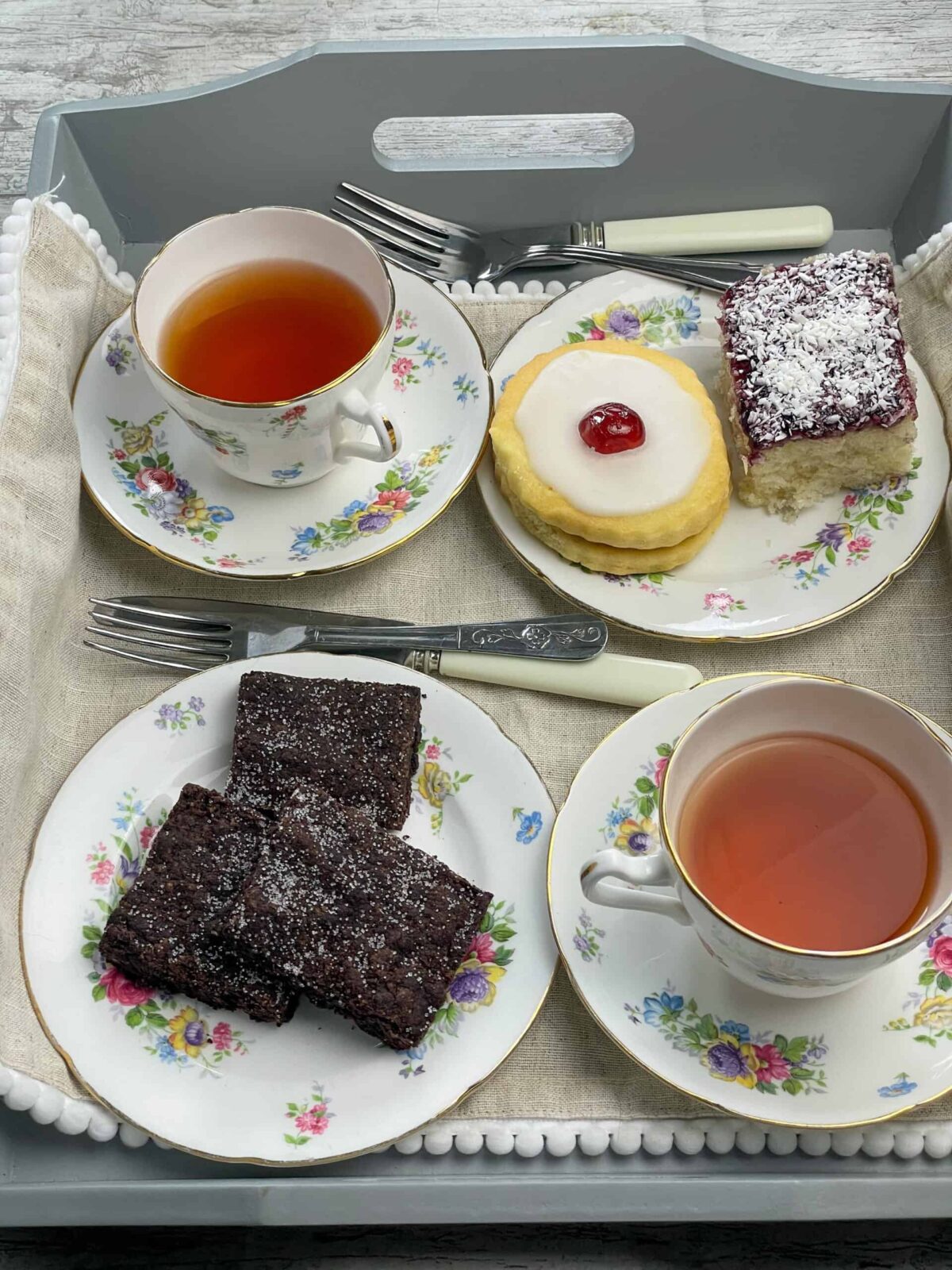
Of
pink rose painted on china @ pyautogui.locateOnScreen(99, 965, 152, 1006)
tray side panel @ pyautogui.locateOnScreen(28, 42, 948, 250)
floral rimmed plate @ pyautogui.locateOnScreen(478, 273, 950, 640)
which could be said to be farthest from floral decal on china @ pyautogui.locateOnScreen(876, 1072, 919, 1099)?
tray side panel @ pyautogui.locateOnScreen(28, 42, 948, 250)

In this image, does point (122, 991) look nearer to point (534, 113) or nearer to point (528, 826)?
point (528, 826)

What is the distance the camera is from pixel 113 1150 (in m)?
1.18

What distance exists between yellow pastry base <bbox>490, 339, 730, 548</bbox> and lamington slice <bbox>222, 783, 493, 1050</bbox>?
410mm

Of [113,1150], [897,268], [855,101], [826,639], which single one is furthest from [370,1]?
[113,1150]

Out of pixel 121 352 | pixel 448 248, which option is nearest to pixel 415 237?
pixel 448 248

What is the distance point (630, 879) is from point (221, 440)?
673 mm

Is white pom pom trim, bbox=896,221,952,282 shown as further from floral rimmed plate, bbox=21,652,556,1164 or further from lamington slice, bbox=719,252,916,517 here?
floral rimmed plate, bbox=21,652,556,1164

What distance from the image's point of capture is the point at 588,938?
46.3 inches

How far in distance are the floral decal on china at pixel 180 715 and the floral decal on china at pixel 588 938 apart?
46 centimetres

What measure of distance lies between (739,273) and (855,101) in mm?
283

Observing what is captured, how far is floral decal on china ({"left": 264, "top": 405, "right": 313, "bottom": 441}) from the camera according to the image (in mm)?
1282

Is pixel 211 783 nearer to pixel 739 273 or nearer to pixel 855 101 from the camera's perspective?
Result: pixel 739 273

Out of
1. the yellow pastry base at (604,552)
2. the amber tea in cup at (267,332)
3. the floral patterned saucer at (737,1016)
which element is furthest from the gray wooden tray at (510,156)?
the floral patterned saucer at (737,1016)

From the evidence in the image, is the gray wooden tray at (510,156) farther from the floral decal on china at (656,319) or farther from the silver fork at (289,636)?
the silver fork at (289,636)
